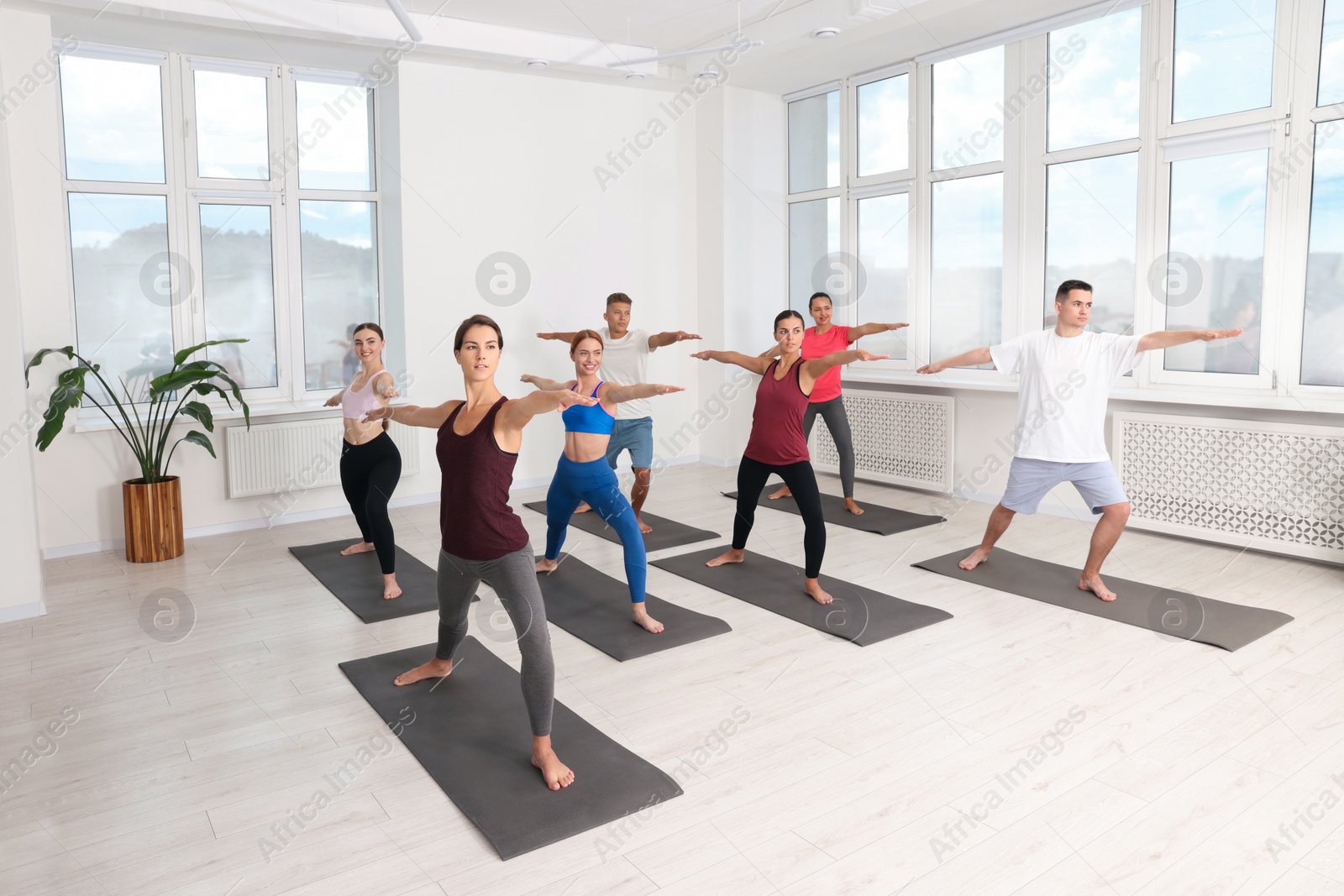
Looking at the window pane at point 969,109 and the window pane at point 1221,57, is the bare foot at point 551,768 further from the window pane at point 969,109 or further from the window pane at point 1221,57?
the window pane at point 969,109

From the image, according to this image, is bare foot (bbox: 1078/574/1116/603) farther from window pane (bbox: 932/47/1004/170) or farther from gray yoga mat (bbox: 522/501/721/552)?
window pane (bbox: 932/47/1004/170)

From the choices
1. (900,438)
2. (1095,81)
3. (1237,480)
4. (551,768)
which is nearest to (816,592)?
(551,768)

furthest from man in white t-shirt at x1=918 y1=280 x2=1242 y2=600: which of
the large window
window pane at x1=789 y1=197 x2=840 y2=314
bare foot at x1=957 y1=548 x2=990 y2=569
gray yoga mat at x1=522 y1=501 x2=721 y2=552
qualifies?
the large window

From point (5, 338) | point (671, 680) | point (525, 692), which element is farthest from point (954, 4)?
point (5, 338)

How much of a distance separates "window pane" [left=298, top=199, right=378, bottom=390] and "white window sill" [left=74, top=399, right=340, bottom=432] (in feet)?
1.15

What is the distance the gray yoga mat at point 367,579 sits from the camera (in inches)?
156

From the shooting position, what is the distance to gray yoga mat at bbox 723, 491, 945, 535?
5375mm

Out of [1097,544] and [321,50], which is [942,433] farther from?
[321,50]

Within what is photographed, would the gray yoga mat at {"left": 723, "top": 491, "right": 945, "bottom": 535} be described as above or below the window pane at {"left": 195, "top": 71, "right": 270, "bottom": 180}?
below

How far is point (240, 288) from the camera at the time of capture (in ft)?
18.9

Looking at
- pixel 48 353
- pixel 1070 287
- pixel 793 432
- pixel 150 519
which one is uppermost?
pixel 1070 287

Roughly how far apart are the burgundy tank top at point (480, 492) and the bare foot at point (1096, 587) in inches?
106

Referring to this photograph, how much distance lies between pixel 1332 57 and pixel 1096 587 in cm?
282

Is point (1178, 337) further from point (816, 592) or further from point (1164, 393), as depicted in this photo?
point (816, 592)
